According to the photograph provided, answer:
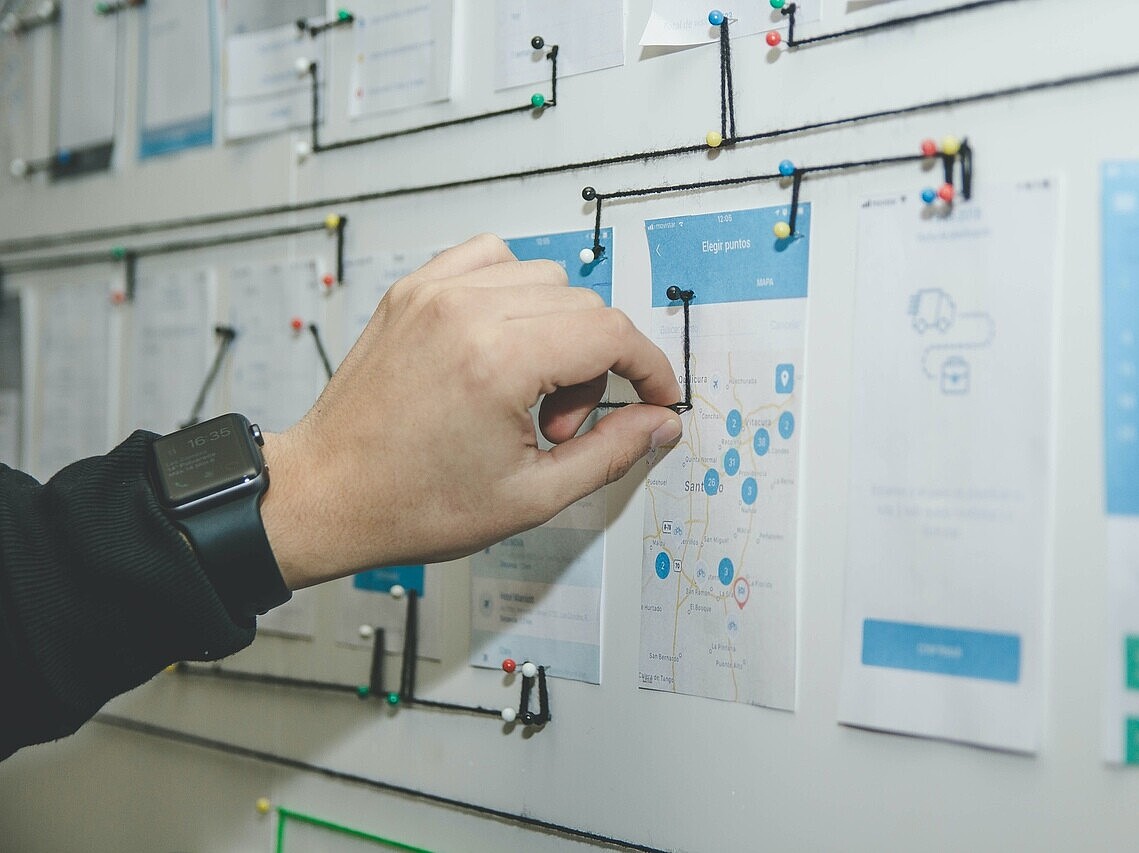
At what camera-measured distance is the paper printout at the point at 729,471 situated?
2.53 ft

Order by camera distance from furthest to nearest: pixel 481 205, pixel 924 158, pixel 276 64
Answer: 1. pixel 276 64
2. pixel 481 205
3. pixel 924 158

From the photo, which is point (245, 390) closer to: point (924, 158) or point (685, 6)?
point (685, 6)

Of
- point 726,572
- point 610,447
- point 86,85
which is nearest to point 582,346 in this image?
point 610,447

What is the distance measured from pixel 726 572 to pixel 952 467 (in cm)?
20

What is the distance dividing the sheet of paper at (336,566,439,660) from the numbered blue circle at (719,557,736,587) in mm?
297

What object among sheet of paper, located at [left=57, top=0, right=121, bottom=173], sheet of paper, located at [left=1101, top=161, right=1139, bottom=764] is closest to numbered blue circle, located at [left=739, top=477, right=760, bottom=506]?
sheet of paper, located at [left=1101, top=161, right=1139, bottom=764]

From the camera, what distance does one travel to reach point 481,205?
959 millimetres

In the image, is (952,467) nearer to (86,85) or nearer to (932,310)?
(932,310)

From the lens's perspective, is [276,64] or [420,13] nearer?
[420,13]

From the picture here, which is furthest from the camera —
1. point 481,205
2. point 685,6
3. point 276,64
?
point 276,64

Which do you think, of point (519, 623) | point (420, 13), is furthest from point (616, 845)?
point (420, 13)

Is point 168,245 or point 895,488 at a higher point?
point 168,245

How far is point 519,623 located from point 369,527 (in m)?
0.23

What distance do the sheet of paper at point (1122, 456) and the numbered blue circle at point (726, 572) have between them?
0.88 feet
